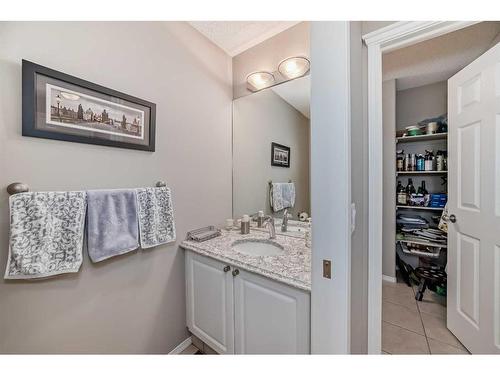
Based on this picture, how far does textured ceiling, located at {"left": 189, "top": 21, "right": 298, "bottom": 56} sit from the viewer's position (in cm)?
145

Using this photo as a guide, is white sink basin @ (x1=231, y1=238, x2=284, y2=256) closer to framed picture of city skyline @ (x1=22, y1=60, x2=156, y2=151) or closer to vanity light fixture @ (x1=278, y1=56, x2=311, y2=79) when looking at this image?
framed picture of city skyline @ (x1=22, y1=60, x2=156, y2=151)

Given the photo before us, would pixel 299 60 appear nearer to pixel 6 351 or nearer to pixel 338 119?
pixel 338 119

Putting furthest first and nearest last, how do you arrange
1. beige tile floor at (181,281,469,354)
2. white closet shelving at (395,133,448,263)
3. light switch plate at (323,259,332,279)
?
white closet shelving at (395,133,448,263) → beige tile floor at (181,281,469,354) → light switch plate at (323,259,332,279)

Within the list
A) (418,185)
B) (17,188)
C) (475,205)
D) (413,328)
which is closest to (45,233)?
(17,188)

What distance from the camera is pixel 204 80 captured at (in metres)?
1.56

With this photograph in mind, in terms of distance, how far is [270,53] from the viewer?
1592 millimetres

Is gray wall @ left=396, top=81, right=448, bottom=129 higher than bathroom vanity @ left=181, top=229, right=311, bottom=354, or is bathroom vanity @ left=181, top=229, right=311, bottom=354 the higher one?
gray wall @ left=396, top=81, right=448, bottom=129

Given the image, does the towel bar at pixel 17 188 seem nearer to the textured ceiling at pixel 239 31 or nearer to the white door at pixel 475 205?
the textured ceiling at pixel 239 31

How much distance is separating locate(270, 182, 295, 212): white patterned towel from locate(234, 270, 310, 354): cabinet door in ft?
2.37

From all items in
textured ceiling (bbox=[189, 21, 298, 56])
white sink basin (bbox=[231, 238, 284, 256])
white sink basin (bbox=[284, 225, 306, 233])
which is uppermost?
textured ceiling (bbox=[189, 21, 298, 56])

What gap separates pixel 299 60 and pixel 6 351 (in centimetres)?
218

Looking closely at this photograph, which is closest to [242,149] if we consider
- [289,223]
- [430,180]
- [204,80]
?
[204,80]

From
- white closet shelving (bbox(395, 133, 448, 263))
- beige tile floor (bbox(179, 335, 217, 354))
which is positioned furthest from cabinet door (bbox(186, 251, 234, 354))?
white closet shelving (bbox(395, 133, 448, 263))
